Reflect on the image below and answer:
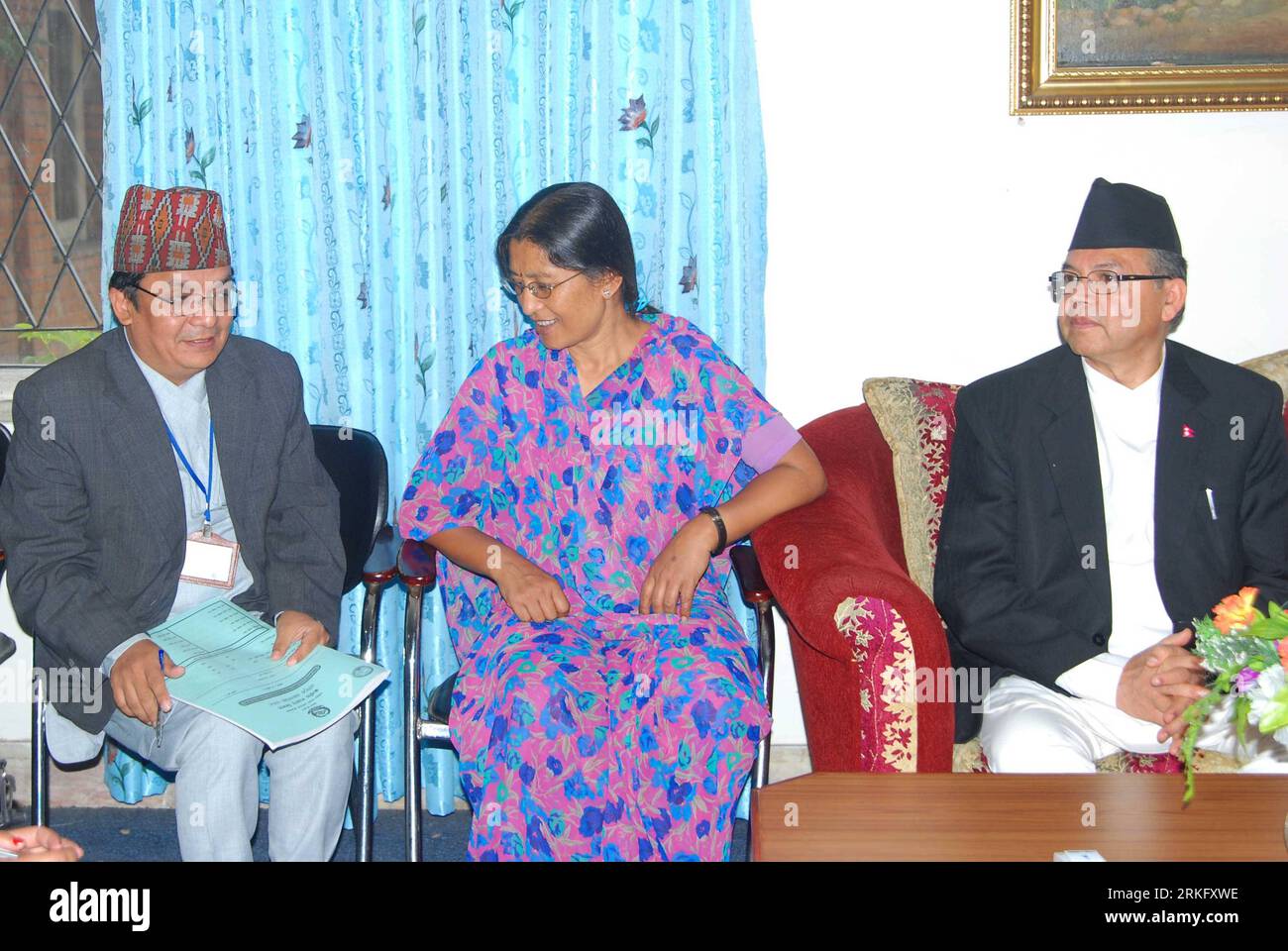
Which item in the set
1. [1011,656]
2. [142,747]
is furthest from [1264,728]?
[142,747]

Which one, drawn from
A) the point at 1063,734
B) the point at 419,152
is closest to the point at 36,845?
the point at 1063,734

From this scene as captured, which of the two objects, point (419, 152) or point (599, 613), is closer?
point (599, 613)

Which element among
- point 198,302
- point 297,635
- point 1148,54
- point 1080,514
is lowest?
point 297,635

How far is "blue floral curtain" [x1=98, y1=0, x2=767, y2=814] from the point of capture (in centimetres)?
299

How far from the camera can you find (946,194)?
3.18m

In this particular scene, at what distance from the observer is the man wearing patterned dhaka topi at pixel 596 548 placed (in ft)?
7.67

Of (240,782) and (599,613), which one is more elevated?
(599,613)

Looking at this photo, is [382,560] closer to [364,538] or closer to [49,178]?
[364,538]

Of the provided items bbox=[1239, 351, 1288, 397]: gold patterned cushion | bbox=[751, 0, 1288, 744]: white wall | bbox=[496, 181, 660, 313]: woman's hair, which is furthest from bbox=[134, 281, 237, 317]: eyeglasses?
bbox=[1239, 351, 1288, 397]: gold patterned cushion

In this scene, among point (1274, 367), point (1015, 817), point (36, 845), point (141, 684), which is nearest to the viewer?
point (36, 845)

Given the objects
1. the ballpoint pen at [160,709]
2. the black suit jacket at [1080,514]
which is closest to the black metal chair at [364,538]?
the ballpoint pen at [160,709]

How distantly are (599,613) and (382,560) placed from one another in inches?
18.7

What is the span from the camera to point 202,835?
226cm

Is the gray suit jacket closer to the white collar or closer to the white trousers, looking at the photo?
the white trousers
